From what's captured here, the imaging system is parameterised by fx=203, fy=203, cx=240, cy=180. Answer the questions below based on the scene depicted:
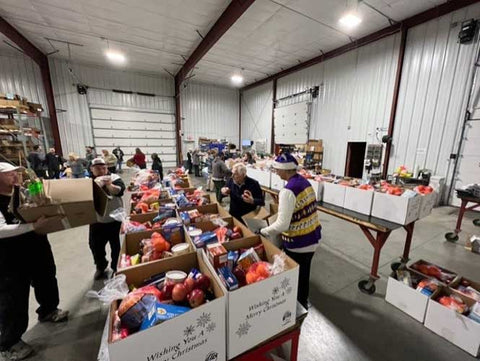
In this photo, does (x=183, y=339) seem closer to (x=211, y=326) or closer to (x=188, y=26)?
(x=211, y=326)

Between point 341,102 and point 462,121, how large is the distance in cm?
323

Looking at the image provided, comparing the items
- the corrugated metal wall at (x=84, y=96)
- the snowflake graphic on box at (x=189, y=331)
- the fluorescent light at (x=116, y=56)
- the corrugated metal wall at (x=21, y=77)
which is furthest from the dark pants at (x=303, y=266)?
the corrugated metal wall at (x=21, y=77)

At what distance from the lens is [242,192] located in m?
2.42

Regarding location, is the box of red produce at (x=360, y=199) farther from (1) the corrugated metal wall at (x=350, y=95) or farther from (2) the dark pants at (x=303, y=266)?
(1) the corrugated metal wall at (x=350, y=95)

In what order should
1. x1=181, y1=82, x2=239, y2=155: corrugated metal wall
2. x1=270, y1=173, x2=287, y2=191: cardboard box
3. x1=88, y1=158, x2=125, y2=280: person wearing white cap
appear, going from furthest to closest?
x1=181, y1=82, x2=239, y2=155: corrugated metal wall, x1=270, y1=173, x2=287, y2=191: cardboard box, x1=88, y1=158, x2=125, y2=280: person wearing white cap

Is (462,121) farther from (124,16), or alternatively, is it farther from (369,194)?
(124,16)

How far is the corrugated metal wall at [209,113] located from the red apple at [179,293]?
11.1 metres

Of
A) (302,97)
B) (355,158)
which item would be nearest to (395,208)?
(355,158)

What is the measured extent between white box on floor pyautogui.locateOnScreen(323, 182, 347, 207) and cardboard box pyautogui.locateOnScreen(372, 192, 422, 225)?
381 millimetres

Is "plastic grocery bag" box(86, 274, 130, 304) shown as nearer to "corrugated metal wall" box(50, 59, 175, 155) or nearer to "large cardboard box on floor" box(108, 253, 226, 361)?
"large cardboard box on floor" box(108, 253, 226, 361)

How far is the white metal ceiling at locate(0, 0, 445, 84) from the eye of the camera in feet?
15.9

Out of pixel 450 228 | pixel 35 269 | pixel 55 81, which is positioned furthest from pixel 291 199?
pixel 55 81

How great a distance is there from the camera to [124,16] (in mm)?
5293

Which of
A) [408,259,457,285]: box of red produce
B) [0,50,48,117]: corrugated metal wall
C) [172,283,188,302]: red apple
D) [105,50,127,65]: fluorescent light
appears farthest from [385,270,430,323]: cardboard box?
[0,50,48,117]: corrugated metal wall
